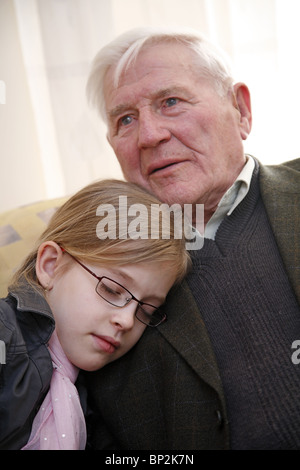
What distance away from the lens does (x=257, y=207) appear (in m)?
1.43

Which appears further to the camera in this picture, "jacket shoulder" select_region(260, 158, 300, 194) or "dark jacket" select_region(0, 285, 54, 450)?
"jacket shoulder" select_region(260, 158, 300, 194)

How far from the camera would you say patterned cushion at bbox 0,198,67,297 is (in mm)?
1415

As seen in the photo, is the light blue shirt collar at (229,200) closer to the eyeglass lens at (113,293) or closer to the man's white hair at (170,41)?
the man's white hair at (170,41)

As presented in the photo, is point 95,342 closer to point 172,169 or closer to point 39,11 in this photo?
point 172,169

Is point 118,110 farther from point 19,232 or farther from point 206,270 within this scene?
point 206,270

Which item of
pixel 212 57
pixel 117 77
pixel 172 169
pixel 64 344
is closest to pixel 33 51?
pixel 117 77

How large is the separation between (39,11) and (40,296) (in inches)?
68.9

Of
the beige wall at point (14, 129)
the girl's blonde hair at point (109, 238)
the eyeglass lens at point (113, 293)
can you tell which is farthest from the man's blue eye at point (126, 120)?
the beige wall at point (14, 129)

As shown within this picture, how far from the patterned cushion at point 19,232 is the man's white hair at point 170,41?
1.71 ft

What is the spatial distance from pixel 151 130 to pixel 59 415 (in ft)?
2.85

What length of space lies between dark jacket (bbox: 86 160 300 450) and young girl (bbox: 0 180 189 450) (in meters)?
0.06

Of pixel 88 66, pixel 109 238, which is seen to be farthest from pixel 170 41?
pixel 88 66

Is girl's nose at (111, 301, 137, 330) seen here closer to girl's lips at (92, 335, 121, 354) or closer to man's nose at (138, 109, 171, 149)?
girl's lips at (92, 335, 121, 354)

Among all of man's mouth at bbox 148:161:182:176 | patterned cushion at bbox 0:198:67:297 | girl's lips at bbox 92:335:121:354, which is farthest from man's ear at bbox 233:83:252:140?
girl's lips at bbox 92:335:121:354
